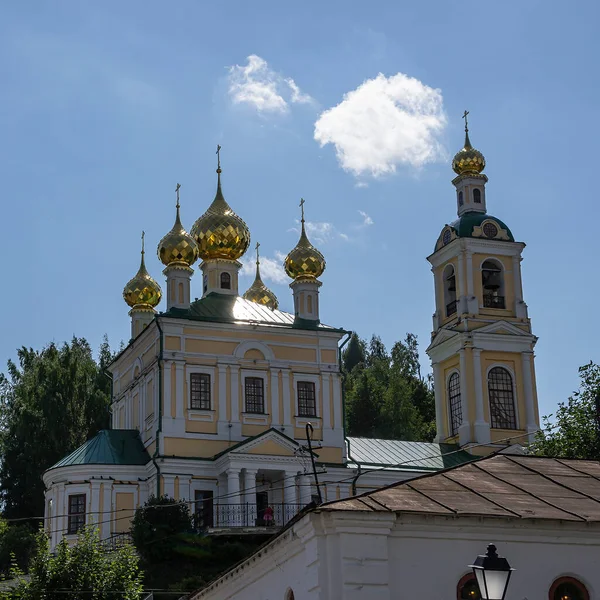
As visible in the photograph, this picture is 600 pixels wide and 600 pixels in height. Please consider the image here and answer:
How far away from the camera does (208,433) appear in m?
35.5

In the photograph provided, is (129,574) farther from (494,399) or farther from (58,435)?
(58,435)

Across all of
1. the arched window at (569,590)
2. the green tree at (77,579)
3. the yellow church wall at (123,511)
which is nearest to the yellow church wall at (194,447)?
the yellow church wall at (123,511)

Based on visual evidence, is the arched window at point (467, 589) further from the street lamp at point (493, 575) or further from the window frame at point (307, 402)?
the window frame at point (307, 402)

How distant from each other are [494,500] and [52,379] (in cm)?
3356

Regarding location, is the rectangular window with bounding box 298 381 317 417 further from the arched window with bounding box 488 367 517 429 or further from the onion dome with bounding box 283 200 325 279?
the arched window with bounding box 488 367 517 429

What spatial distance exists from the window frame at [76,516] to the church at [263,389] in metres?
0.04

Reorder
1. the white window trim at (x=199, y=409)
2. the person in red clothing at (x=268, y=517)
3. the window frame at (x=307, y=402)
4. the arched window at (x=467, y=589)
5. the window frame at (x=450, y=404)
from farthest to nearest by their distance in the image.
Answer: the window frame at (x=450, y=404) → the window frame at (x=307, y=402) → the white window trim at (x=199, y=409) → the person in red clothing at (x=268, y=517) → the arched window at (x=467, y=589)

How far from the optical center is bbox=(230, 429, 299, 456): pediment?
34406 mm

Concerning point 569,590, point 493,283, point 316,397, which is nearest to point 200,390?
point 316,397

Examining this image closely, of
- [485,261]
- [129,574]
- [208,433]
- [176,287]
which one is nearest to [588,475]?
[129,574]

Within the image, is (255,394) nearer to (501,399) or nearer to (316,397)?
(316,397)

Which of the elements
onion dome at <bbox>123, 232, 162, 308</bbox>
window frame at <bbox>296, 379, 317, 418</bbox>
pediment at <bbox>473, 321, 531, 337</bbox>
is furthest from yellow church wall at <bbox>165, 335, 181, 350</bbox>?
pediment at <bbox>473, 321, 531, 337</bbox>

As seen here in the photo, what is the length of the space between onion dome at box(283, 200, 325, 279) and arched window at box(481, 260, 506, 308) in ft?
18.5

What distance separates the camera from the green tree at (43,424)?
4628 cm
